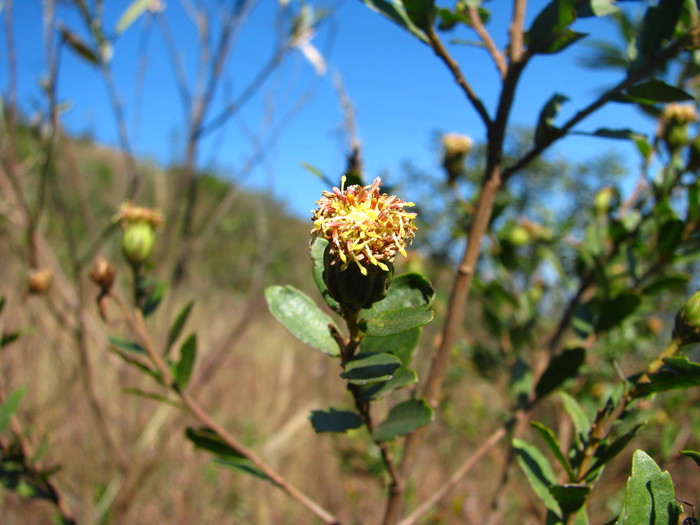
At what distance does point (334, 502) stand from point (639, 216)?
1.79 meters

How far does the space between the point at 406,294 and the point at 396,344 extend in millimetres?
47

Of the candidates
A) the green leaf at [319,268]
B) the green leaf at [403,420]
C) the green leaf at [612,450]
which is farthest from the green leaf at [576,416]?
the green leaf at [319,268]

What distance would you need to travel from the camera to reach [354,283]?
0.34 metres

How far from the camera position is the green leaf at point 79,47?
0.91 meters

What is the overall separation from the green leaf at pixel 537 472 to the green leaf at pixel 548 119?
29 centimetres

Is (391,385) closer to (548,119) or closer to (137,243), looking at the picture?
(548,119)

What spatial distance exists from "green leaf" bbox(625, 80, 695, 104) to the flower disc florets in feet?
0.87

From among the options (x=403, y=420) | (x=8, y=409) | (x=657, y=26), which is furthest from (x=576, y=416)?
(x=8, y=409)

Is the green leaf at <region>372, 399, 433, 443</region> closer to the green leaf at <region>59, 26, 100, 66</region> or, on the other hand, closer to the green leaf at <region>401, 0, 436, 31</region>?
the green leaf at <region>401, 0, 436, 31</region>

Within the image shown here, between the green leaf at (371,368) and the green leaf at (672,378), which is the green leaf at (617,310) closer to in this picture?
the green leaf at (672,378)

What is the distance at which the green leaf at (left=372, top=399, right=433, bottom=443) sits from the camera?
1.38 ft

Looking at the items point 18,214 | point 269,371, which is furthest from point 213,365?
point 269,371

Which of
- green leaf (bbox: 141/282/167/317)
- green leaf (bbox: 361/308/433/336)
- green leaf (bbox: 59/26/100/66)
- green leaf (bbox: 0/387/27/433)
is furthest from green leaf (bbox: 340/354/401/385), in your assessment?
green leaf (bbox: 59/26/100/66)

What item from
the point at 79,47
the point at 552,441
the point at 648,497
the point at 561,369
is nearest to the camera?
the point at 648,497
